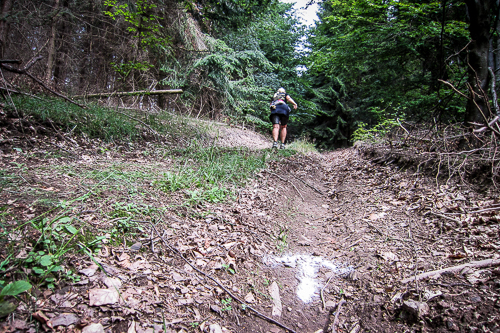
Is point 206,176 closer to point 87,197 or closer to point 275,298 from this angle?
point 87,197

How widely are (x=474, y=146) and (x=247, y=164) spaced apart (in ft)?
11.9

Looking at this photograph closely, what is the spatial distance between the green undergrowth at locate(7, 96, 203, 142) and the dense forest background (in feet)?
2.05

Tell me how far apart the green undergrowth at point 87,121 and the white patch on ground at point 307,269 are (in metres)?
4.52

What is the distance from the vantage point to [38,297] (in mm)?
1314

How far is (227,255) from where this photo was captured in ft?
7.71

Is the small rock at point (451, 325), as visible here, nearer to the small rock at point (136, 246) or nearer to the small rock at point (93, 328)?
the small rock at point (93, 328)

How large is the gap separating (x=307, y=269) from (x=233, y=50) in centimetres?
906

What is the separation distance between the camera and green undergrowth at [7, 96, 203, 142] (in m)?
4.45

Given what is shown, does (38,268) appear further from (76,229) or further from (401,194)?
(401,194)

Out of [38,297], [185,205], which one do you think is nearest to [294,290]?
[185,205]

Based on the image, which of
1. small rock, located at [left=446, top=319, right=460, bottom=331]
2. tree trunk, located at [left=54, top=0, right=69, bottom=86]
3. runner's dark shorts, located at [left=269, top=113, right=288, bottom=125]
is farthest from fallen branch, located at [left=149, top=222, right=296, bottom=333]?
tree trunk, located at [left=54, top=0, right=69, bottom=86]

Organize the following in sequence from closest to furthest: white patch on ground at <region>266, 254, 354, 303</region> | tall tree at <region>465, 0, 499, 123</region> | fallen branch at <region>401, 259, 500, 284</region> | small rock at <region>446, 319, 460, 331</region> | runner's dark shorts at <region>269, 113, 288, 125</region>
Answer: small rock at <region>446, 319, 460, 331</region> → fallen branch at <region>401, 259, 500, 284</region> → white patch on ground at <region>266, 254, 354, 303</region> → tall tree at <region>465, 0, 499, 123</region> → runner's dark shorts at <region>269, 113, 288, 125</region>

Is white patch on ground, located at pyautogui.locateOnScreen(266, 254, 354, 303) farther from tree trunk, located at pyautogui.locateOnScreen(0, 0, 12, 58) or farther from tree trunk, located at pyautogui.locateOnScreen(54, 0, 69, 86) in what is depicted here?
tree trunk, located at pyautogui.locateOnScreen(54, 0, 69, 86)

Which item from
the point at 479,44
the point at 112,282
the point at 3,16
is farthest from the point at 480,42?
the point at 3,16
